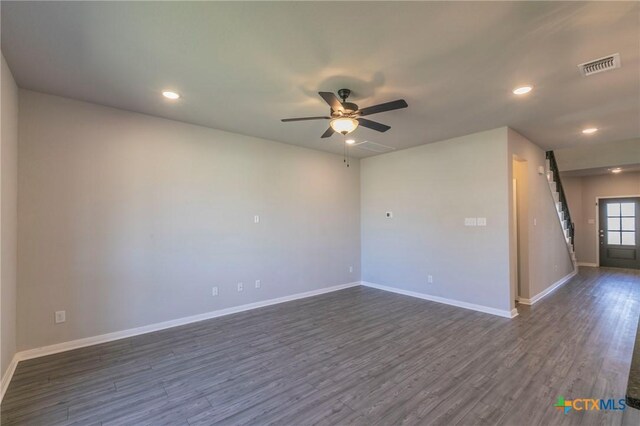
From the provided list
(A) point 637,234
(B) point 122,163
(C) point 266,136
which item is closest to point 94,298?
(B) point 122,163

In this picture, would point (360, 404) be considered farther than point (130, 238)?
No

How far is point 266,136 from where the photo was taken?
4781mm

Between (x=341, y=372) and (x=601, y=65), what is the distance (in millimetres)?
3617

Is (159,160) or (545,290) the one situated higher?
(159,160)

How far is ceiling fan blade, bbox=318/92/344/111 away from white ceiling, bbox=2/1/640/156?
0.87 feet

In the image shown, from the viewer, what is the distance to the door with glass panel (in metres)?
7.82

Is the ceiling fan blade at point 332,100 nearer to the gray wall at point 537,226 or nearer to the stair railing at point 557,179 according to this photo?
the gray wall at point 537,226

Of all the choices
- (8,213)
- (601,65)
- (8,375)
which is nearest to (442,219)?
(601,65)

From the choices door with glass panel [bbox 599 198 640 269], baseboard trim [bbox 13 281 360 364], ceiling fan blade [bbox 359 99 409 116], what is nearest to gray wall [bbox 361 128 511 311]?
baseboard trim [bbox 13 281 360 364]

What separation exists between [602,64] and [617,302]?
15.0 ft

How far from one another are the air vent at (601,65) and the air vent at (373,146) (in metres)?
2.99

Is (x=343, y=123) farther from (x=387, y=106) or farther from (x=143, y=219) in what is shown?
(x=143, y=219)

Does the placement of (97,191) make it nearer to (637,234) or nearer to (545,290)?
(545,290)

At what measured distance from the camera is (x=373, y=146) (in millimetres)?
5438
